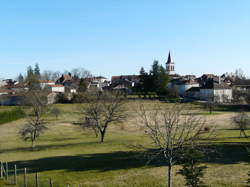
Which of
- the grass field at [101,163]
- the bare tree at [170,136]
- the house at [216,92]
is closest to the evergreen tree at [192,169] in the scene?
the bare tree at [170,136]

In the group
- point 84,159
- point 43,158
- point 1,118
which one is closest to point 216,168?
point 84,159

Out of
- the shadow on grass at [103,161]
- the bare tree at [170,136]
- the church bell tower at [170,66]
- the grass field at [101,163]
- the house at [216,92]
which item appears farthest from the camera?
the church bell tower at [170,66]

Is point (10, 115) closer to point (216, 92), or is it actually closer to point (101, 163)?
point (101, 163)

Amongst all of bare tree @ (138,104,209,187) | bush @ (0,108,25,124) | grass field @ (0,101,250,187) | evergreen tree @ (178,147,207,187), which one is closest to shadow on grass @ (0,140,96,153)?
grass field @ (0,101,250,187)

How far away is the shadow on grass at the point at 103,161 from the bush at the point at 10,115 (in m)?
33.0

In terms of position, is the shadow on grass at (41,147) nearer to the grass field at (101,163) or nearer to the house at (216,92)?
the grass field at (101,163)

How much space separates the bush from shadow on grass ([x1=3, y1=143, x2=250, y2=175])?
33020 millimetres

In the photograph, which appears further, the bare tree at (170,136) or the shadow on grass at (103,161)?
the shadow on grass at (103,161)

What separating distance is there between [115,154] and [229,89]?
80.4 m

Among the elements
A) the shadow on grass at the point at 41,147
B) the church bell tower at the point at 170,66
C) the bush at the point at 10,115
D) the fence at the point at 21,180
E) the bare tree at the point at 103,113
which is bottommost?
the shadow on grass at the point at 41,147

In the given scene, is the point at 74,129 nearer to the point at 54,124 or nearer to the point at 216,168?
the point at 54,124

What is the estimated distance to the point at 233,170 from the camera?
67.6 feet

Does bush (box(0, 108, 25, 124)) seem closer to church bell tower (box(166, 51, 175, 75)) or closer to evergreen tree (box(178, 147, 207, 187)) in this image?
evergreen tree (box(178, 147, 207, 187))

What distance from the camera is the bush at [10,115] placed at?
53.8m
